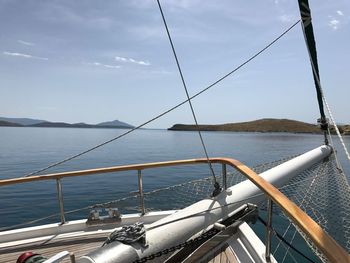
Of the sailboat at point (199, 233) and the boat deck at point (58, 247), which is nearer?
the sailboat at point (199, 233)

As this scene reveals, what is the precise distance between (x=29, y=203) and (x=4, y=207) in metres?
1.10

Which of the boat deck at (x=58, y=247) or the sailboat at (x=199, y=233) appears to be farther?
the boat deck at (x=58, y=247)

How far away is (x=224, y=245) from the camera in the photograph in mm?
3982

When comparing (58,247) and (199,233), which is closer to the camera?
(199,233)

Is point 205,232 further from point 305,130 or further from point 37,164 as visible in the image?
point 305,130

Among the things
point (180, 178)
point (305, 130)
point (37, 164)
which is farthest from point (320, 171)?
point (305, 130)

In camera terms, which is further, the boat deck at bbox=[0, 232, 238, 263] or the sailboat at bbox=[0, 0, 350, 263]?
the boat deck at bbox=[0, 232, 238, 263]

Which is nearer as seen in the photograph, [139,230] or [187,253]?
[139,230]

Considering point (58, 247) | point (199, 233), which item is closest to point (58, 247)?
point (58, 247)

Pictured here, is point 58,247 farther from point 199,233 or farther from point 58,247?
point 199,233

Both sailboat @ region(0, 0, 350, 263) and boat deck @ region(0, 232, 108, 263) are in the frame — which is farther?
boat deck @ region(0, 232, 108, 263)

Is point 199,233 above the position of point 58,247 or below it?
above

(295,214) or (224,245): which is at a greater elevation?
(295,214)

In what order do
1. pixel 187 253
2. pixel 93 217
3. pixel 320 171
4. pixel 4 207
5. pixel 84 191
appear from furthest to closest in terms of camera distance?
pixel 84 191 → pixel 4 207 → pixel 320 171 → pixel 93 217 → pixel 187 253
